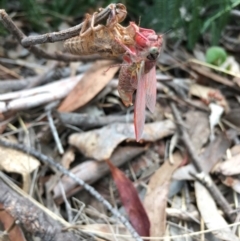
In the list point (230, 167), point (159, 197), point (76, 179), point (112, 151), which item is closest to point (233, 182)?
point (230, 167)

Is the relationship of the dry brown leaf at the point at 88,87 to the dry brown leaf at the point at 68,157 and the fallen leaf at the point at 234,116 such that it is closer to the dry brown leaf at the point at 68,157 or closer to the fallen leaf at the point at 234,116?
the dry brown leaf at the point at 68,157

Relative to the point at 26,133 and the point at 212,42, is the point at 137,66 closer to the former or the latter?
the point at 26,133

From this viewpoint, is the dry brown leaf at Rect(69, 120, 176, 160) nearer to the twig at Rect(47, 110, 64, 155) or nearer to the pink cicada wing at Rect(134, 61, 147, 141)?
the twig at Rect(47, 110, 64, 155)

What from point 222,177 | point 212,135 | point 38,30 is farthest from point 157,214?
point 38,30

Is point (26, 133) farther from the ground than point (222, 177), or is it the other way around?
point (26, 133)

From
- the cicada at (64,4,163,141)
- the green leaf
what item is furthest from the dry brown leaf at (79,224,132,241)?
the green leaf

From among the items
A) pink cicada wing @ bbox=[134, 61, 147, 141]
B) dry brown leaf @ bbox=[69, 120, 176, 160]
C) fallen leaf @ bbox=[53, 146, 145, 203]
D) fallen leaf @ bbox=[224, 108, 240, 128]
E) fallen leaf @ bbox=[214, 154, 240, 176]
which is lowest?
fallen leaf @ bbox=[214, 154, 240, 176]

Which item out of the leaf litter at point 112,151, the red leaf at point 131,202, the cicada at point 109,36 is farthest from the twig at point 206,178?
the cicada at point 109,36
